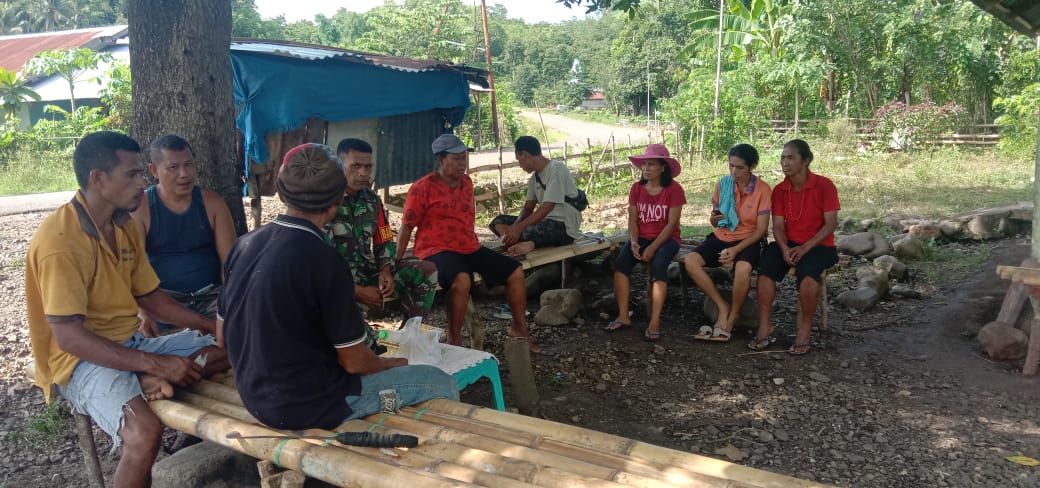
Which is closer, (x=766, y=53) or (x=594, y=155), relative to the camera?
(x=594, y=155)

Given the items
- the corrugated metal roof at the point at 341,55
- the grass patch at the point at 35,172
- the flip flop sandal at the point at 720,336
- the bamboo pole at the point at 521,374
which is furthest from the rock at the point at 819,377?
the grass patch at the point at 35,172

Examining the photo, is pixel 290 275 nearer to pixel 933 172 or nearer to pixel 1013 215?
pixel 1013 215

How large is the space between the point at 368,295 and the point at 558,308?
2101mm

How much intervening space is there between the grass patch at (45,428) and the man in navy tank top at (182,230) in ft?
2.77

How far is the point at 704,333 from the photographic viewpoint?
5453 mm

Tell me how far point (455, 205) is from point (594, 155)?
1048 cm

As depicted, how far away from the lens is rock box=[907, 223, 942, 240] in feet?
27.9

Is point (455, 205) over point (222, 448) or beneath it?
over

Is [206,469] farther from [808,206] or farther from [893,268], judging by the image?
[893,268]

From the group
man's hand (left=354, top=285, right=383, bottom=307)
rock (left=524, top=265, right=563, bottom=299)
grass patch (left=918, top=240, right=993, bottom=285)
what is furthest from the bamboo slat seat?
grass patch (left=918, top=240, right=993, bottom=285)

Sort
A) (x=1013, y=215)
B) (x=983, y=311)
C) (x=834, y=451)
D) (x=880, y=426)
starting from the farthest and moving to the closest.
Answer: (x=1013, y=215), (x=983, y=311), (x=880, y=426), (x=834, y=451)

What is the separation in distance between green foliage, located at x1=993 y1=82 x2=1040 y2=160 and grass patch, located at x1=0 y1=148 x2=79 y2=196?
19051 mm

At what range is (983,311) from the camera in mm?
5758

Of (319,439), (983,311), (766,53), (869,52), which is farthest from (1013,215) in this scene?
(766,53)
